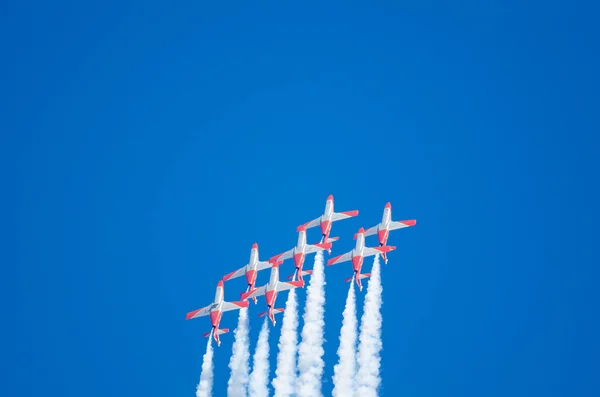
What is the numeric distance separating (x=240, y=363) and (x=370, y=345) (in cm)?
915

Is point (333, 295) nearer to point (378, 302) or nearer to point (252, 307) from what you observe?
point (252, 307)

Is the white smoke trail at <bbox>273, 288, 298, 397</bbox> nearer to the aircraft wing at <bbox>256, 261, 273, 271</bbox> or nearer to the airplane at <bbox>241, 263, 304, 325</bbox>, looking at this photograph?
the airplane at <bbox>241, 263, 304, 325</bbox>

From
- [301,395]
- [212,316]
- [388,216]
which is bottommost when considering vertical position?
[301,395]

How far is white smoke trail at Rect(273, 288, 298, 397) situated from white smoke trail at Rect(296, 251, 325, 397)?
0.72 meters

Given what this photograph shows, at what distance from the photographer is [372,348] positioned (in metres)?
91.9

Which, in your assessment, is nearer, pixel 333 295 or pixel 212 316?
pixel 212 316

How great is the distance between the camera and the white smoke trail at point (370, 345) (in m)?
89.8

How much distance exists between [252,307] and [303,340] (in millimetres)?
33192

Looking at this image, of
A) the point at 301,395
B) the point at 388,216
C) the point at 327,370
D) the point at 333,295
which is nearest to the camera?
the point at 301,395

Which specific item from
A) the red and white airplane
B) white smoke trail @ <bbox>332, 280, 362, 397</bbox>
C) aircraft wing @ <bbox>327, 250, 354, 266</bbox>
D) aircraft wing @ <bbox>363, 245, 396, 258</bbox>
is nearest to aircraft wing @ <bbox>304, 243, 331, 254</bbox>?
aircraft wing @ <bbox>327, 250, 354, 266</bbox>

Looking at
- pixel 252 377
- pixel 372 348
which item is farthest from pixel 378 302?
pixel 252 377

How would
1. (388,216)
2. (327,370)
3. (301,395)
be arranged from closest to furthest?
(301,395), (388,216), (327,370)

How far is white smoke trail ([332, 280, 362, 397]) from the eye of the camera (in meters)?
89.9

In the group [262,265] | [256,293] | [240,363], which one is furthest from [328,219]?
[240,363]
